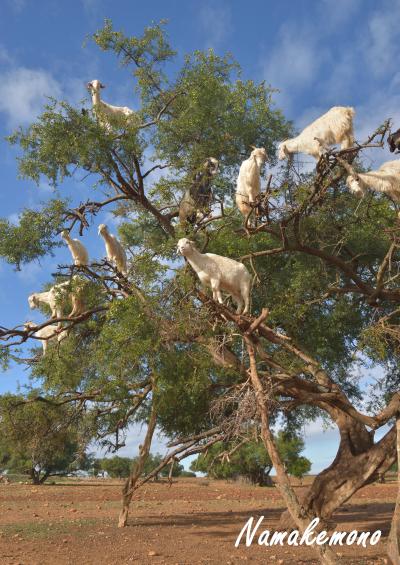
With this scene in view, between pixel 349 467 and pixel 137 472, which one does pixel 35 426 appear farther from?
pixel 349 467

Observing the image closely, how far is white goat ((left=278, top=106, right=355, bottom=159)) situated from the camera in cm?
978

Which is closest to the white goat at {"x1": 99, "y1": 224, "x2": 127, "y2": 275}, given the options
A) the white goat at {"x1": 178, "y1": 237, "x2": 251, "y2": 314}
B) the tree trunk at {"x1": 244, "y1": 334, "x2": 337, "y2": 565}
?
the white goat at {"x1": 178, "y1": 237, "x2": 251, "y2": 314}

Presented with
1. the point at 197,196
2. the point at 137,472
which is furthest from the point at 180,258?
the point at 137,472

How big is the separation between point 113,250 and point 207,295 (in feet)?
14.0

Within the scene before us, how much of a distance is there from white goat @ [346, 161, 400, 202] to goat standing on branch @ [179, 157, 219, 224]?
240cm

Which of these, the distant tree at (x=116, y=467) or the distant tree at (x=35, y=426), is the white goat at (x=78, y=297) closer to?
the distant tree at (x=35, y=426)

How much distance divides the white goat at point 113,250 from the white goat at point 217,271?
3840 mm

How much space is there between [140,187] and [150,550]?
604 cm

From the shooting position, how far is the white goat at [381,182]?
9052 mm

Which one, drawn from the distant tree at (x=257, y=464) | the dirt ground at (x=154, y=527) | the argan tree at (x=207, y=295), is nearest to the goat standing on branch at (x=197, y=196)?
the argan tree at (x=207, y=295)

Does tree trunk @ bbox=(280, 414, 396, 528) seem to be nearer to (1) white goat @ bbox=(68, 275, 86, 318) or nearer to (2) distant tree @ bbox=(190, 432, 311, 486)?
(1) white goat @ bbox=(68, 275, 86, 318)

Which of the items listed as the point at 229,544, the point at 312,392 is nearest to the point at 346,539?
the point at 229,544

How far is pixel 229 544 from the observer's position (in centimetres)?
970

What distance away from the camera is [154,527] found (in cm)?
1151
